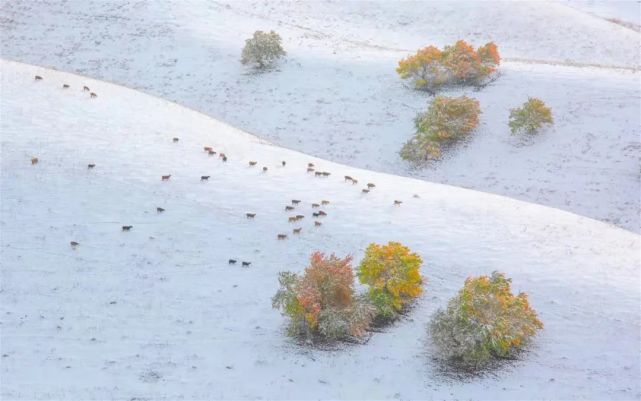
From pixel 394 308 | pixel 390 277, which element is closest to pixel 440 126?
pixel 390 277

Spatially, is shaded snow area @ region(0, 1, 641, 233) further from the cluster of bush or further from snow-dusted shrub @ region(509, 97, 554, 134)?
the cluster of bush

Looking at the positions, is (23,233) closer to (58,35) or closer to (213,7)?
(58,35)

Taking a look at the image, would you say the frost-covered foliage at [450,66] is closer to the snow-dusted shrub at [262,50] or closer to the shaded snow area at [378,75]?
the shaded snow area at [378,75]

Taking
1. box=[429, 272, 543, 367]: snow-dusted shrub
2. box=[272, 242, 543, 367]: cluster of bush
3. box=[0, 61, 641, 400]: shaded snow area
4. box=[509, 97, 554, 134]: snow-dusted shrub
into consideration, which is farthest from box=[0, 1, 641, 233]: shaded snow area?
box=[272, 242, 543, 367]: cluster of bush

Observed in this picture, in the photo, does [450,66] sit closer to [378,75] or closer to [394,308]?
[378,75]

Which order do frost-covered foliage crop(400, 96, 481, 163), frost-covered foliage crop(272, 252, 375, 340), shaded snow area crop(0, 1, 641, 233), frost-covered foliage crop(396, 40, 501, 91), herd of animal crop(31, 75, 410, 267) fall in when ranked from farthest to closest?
frost-covered foliage crop(396, 40, 501, 91) → frost-covered foliage crop(400, 96, 481, 163) → shaded snow area crop(0, 1, 641, 233) → herd of animal crop(31, 75, 410, 267) → frost-covered foliage crop(272, 252, 375, 340)

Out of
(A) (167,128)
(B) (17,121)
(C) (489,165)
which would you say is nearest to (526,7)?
(C) (489,165)
